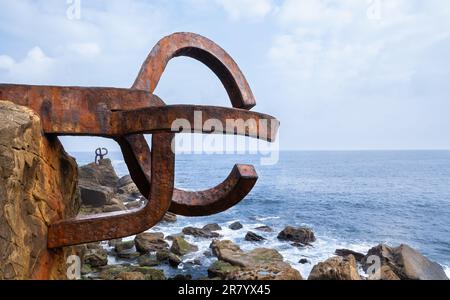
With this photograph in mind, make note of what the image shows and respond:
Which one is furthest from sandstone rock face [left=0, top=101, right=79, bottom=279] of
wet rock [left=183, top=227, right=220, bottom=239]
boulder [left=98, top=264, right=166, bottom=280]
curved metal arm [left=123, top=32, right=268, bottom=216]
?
wet rock [left=183, top=227, right=220, bottom=239]

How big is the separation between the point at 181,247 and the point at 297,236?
6.78 meters

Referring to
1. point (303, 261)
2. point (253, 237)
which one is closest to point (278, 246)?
point (253, 237)

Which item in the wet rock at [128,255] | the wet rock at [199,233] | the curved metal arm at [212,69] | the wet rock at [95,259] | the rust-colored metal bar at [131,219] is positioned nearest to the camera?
the rust-colored metal bar at [131,219]

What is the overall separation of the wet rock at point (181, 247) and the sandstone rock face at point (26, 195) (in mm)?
14537

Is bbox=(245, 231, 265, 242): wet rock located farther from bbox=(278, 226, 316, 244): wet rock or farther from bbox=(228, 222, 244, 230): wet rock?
bbox=(228, 222, 244, 230): wet rock

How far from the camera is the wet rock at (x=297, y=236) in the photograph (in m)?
20.0

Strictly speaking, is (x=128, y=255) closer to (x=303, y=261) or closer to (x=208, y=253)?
(x=208, y=253)

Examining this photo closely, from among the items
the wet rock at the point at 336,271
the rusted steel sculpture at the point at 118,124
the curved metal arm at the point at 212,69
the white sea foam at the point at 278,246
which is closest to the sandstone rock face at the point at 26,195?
the rusted steel sculpture at the point at 118,124

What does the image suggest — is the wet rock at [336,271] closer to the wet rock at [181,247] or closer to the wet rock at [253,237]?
the wet rock at [181,247]

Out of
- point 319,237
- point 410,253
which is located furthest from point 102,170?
point 410,253

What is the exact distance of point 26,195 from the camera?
261cm

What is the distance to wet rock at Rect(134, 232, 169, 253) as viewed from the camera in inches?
665
